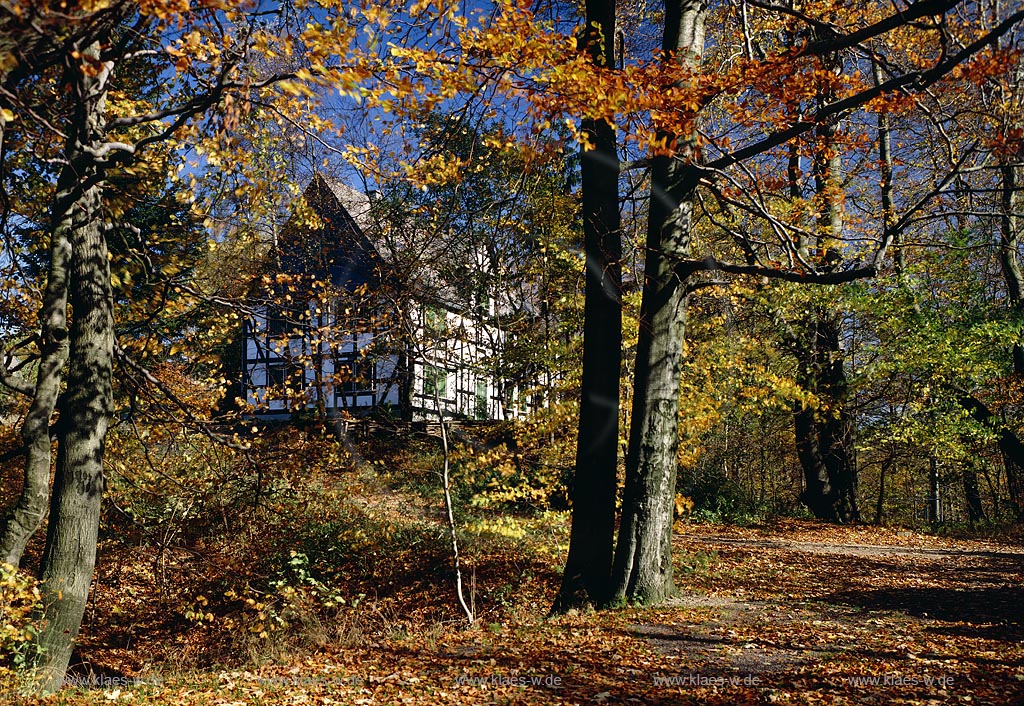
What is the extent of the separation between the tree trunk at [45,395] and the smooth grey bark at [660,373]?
639 centimetres

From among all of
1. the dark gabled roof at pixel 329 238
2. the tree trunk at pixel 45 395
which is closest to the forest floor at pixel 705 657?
the tree trunk at pixel 45 395

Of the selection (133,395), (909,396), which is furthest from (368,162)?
(909,396)

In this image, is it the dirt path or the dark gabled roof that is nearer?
the dirt path

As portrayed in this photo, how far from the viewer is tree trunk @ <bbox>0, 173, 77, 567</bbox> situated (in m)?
7.54

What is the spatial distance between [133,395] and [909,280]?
1413 centimetres

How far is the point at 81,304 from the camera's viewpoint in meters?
7.64

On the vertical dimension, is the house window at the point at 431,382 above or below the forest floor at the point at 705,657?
above

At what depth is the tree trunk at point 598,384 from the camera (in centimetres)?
893

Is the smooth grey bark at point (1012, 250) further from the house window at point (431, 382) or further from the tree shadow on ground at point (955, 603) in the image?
the house window at point (431, 382)

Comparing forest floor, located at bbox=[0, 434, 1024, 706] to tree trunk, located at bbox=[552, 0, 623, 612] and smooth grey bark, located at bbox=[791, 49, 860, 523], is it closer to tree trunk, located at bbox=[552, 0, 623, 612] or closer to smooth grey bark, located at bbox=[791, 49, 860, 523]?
tree trunk, located at bbox=[552, 0, 623, 612]

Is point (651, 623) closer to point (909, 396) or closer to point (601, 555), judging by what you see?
point (601, 555)

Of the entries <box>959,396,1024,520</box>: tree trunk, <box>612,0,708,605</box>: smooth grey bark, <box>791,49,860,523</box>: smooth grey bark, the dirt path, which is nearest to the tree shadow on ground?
the dirt path

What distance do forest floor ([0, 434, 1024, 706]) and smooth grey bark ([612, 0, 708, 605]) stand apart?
570 mm

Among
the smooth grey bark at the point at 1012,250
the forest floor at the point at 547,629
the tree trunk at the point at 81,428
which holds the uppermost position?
the smooth grey bark at the point at 1012,250
